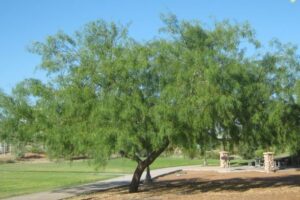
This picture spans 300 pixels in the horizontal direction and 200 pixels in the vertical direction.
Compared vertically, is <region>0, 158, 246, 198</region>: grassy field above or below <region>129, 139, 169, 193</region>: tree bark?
below

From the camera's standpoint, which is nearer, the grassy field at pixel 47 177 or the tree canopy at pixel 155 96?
the tree canopy at pixel 155 96

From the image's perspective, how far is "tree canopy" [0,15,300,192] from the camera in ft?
70.2

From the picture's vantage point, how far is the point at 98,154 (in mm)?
21625

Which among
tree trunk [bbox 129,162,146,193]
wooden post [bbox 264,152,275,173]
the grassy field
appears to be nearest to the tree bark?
tree trunk [bbox 129,162,146,193]

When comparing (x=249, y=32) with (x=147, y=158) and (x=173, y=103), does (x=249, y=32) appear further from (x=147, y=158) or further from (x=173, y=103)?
(x=147, y=158)

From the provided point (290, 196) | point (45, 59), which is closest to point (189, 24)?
point (45, 59)

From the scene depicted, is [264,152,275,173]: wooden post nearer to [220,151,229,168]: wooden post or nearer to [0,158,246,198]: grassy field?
[220,151,229,168]: wooden post

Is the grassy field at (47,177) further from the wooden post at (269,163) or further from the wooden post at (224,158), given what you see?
the wooden post at (269,163)

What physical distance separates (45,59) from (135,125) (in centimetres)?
546

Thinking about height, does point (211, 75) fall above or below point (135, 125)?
above

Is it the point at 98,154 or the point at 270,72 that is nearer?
the point at 98,154

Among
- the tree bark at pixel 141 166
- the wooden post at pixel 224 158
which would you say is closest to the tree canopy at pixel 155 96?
the tree bark at pixel 141 166

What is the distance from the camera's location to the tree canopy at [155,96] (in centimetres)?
2141

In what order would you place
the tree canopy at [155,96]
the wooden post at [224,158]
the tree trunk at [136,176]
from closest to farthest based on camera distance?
the tree canopy at [155,96] → the tree trunk at [136,176] → the wooden post at [224,158]
